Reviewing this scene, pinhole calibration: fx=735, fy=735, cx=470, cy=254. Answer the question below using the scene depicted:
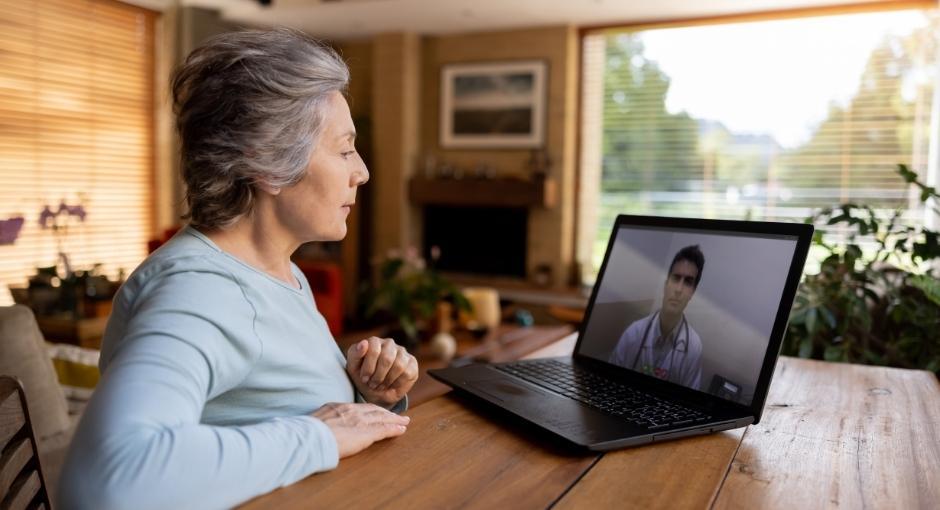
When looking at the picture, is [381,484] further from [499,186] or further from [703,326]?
[499,186]

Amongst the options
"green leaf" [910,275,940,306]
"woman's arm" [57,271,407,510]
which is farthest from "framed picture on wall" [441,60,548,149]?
"woman's arm" [57,271,407,510]

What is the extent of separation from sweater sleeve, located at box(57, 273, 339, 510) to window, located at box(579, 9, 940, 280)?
4830 millimetres

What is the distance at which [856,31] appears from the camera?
16.4ft

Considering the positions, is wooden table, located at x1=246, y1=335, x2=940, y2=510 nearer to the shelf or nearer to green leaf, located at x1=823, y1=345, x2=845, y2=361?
green leaf, located at x1=823, y1=345, x2=845, y2=361

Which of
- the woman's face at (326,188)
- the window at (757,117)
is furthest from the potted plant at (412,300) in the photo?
the woman's face at (326,188)

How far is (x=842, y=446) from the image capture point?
84cm

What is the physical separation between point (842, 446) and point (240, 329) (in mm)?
687

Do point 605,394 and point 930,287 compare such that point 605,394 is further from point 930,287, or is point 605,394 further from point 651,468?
point 930,287

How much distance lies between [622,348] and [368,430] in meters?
0.44

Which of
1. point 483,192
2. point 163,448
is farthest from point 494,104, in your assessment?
point 163,448

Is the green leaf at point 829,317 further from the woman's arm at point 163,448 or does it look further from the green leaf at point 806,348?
the woman's arm at point 163,448

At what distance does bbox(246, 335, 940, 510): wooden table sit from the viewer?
0.68 m

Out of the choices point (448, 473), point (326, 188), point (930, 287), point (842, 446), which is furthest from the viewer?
point (930, 287)

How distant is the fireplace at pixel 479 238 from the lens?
6102mm
